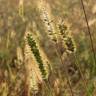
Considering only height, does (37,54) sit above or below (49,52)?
below

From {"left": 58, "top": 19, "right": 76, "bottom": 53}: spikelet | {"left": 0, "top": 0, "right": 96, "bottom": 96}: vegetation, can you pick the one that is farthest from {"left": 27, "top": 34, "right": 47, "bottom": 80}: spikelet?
{"left": 58, "top": 19, "right": 76, "bottom": 53}: spikelet

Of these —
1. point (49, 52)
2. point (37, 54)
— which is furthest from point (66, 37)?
point (49, 52)

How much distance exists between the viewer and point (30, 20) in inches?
182

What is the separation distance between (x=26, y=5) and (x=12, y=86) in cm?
285

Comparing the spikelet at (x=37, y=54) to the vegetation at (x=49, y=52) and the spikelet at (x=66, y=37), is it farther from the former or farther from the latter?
the spikelet at (x=66, y=37)

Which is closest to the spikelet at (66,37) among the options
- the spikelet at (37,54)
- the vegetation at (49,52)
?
the vegetation at (49,52)

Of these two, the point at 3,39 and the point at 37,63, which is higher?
the point at 3,39

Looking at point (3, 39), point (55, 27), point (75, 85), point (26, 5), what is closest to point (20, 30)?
point (3, 39)

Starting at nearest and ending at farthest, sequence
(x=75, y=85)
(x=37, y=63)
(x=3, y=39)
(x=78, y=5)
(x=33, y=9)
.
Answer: (x=37, y=63), (x=75, y=85), (x=3, y=39), (x=78, y=5), (x=33, y=9)

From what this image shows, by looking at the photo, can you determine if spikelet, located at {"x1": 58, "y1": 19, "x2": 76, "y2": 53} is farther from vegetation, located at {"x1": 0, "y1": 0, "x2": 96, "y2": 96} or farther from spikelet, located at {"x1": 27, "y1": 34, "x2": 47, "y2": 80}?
spikelet, located at {"x1": 27, "y1": 34, "x2": 47, "y2": 80}

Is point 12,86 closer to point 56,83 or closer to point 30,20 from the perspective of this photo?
point 56,83

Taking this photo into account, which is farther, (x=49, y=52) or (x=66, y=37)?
(x=49, y=52)

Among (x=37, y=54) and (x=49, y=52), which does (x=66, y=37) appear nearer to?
(x=37, y=54)

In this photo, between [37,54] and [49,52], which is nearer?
[37,54]
